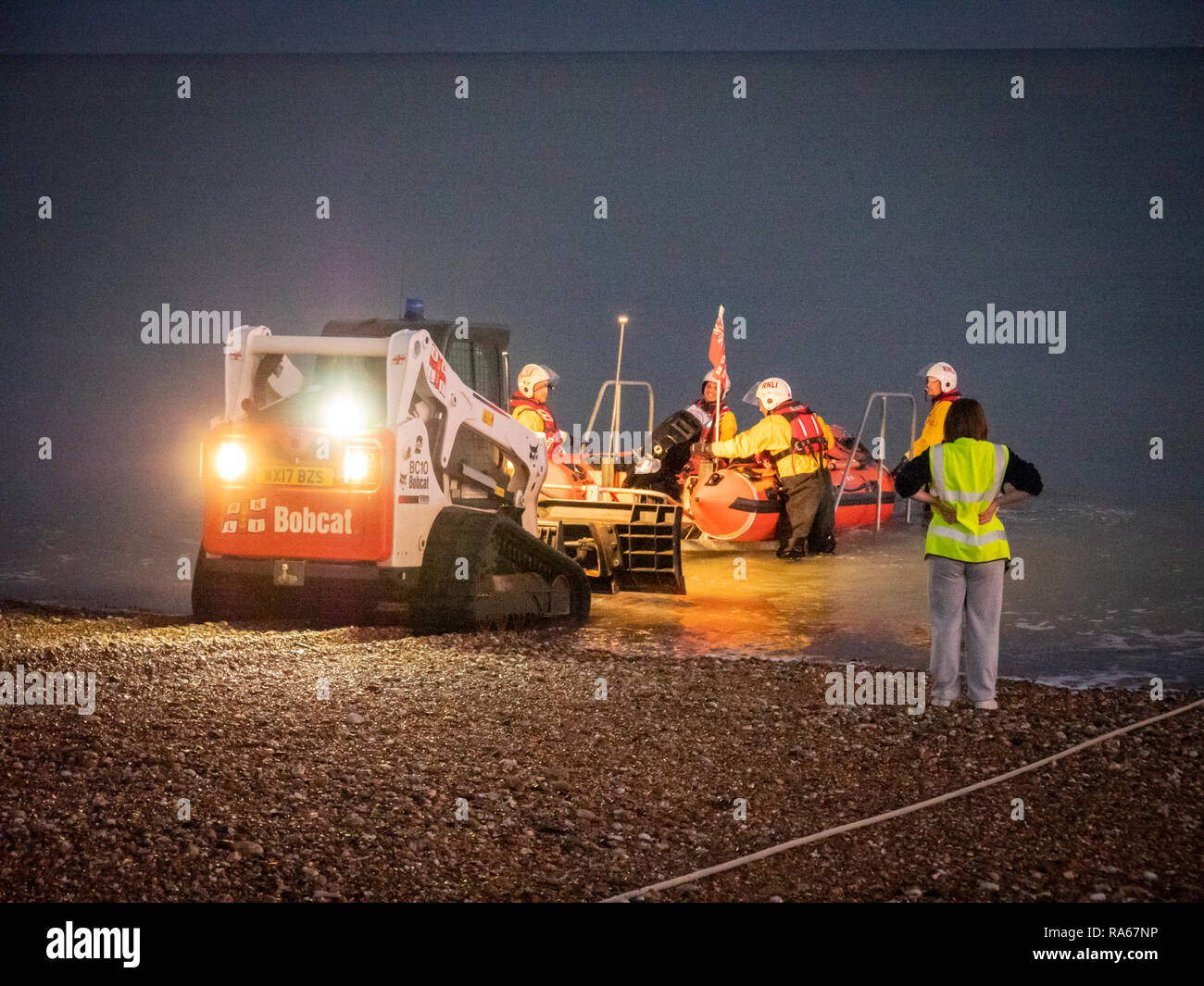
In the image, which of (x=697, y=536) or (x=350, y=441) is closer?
(x=350, y=441)

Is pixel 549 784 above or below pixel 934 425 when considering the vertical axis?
below

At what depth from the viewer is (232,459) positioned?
27.0 feet

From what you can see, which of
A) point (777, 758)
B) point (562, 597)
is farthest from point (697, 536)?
point (777, 758)

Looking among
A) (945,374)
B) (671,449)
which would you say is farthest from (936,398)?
(671,449)

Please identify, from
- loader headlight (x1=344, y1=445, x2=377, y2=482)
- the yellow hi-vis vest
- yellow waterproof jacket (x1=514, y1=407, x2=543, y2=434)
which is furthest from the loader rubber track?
the yellow hi-vis vest

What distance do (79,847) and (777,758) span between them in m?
3.07

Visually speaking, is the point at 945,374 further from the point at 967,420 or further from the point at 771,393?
the point at 967,420

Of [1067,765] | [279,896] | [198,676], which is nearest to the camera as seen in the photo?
[279,896]

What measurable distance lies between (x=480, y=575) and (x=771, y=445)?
6634mm

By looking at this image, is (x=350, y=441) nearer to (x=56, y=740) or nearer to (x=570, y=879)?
(x=56, y=740)

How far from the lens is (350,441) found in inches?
315

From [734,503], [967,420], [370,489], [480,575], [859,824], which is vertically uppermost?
[967,420]

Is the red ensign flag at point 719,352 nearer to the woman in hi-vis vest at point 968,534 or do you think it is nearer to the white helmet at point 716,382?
the white helmet at point 716,382

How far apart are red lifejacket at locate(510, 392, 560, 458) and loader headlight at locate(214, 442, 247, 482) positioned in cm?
367
